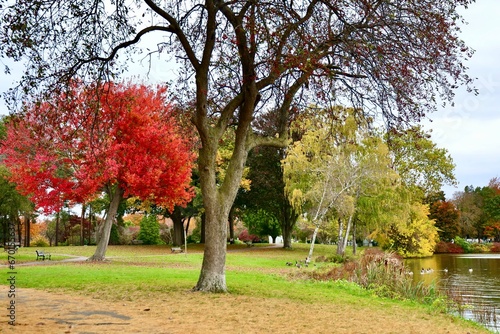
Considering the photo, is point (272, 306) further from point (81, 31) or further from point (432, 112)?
Answer: point (81, 31)

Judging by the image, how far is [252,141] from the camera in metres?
12.4

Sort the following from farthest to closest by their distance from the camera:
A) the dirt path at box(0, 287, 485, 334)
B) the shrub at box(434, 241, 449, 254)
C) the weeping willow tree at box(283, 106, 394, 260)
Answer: the shrub at box(434, 241, 449, 254) → the weeping willow tree at box(283, 106, 394, 260) → the dirt path at box(0, 287, 485, 334)

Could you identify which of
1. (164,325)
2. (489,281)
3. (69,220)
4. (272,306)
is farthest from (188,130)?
(69,220)

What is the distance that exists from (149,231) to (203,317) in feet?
126

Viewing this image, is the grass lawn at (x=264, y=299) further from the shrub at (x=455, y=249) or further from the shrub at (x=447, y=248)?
the shrub at (x=455, y=249)

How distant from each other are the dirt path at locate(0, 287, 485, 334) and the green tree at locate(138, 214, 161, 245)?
34.8 m

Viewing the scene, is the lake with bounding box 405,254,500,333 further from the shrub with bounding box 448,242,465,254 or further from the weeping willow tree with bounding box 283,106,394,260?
the shrub with bounding box 448,242,465,254

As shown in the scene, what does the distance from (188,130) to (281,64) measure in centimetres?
573

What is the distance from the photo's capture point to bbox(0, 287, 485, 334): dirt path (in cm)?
752

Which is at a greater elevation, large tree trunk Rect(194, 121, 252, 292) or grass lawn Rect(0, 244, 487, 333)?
large tree trunk Rect(194, 121, 252, 292)

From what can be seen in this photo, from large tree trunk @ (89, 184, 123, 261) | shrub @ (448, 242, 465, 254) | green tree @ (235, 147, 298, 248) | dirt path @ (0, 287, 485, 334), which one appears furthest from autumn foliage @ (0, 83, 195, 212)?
shrub @ (448, 242, 465, 254)

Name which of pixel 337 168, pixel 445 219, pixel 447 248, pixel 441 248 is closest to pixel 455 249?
pixel 447 248

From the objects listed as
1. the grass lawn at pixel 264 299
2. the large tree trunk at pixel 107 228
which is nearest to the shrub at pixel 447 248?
the large tree trunk at pixel 107 228

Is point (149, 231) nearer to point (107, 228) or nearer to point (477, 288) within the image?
point (107, 228)
